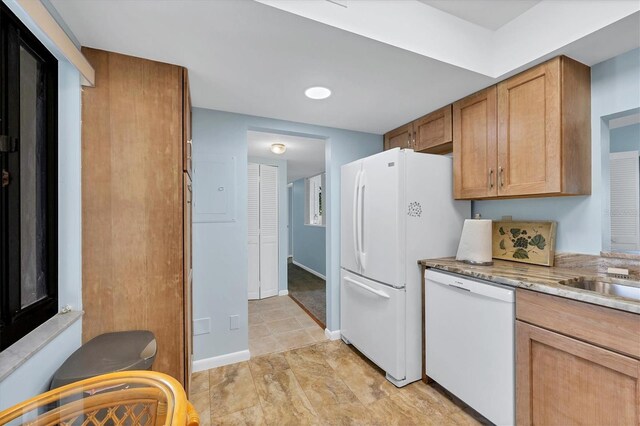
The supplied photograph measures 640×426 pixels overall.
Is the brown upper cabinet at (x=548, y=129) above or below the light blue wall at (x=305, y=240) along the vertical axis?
A: above

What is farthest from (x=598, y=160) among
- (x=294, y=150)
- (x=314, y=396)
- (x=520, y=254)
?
(x=294, y=150)

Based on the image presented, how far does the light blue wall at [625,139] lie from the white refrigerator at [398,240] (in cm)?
90

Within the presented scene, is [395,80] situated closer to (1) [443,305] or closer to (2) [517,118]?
(2) [517,118]

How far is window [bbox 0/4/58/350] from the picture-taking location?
3.27 ft

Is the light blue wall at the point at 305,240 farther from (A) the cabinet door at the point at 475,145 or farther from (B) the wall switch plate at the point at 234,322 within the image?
(A) the cabinet door at the point at 475,145

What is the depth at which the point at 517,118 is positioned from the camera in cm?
171

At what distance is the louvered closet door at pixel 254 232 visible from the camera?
4094 millimetres

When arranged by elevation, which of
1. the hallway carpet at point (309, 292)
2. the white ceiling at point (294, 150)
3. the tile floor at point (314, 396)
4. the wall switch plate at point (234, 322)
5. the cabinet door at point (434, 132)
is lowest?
the hallway carpet at point (309, 292)

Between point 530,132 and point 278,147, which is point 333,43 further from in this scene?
point 278,147

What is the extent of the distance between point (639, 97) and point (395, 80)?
1280 millimetres

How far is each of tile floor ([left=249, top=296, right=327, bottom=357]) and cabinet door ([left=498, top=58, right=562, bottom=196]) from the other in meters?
2.19

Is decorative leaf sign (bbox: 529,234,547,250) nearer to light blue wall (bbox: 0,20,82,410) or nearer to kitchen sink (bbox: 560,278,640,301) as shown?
kitchen sink (bbox: 560,278,640,301)

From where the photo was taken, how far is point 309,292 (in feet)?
14.7

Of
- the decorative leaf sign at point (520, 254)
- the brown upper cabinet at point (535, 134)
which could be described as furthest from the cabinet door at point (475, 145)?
the decorative leaf sign at point (520, 254)
